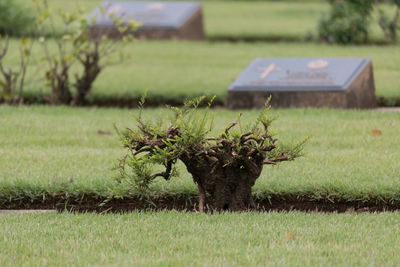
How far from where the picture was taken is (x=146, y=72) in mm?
10914

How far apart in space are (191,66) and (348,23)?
3.92 metres

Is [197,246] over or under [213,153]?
under

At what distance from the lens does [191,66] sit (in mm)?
11539

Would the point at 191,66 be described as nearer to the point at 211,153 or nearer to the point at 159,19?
the point at 159,19

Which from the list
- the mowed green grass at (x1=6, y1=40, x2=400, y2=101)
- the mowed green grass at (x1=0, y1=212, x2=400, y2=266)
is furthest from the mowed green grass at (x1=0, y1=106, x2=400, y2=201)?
the mowed green grass at (x1=6, y1=40, x2=400, y2=101)

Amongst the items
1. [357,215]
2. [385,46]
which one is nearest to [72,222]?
[357,215]

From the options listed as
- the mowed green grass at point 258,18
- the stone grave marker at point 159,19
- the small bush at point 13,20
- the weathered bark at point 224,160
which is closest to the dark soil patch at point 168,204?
the weathered bark at point 224,160

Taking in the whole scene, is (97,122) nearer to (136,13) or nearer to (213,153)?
(213,153)

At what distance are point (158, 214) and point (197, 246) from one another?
79cm

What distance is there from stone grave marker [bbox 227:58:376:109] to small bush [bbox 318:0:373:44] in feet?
16.4

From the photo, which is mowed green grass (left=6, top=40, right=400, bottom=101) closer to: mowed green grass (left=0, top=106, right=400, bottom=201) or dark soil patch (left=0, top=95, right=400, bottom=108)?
dark soil patch (left=0, top=95, right=400, bottom=108)

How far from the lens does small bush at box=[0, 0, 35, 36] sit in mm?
14266

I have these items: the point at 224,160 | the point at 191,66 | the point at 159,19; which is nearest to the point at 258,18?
the point at 159,19

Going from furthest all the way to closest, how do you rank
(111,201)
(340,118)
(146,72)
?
(146,72) < (340,118) < (111,201)
